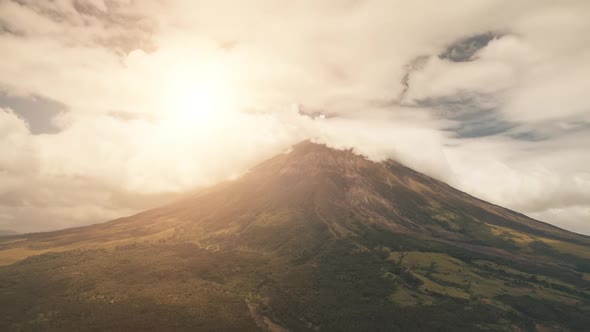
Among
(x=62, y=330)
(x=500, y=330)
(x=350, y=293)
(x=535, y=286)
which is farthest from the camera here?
(x=535, y=286)

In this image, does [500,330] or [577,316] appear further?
[577,316]

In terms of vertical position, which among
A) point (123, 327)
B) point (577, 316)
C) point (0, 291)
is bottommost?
point (577, 316)

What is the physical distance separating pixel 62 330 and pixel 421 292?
153m

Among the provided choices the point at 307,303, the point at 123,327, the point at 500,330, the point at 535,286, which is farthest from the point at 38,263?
the point at 535,286

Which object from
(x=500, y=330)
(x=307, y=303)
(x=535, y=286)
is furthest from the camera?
(x=535, y=286)

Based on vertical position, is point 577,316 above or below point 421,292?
below

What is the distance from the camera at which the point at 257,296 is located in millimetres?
163250

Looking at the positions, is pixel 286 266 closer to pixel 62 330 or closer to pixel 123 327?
pixel 123 327

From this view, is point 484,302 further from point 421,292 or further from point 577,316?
point 577,316

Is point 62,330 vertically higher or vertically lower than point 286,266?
lower

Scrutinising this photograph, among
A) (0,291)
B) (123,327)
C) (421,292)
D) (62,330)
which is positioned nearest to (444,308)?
(421,292)

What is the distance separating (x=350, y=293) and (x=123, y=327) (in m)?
97.7

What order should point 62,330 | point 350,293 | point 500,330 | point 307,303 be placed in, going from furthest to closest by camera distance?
point 350,293 < point 307,303 < point 500,330 < point 62,330

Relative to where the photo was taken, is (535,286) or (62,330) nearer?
(62,330)
